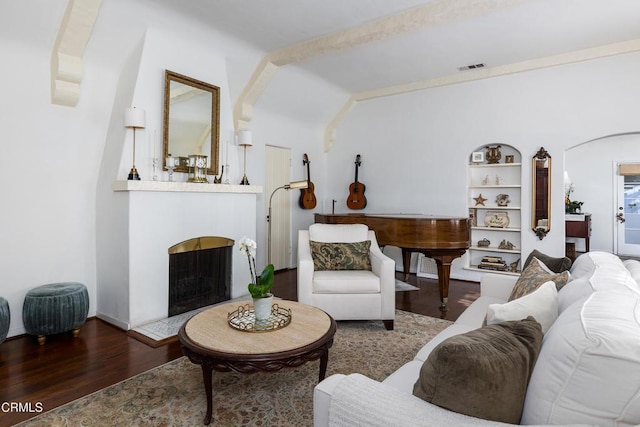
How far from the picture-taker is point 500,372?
0.97m

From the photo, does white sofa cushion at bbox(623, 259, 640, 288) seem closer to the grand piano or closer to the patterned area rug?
the patterned area rug

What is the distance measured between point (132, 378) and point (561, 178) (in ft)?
16.8

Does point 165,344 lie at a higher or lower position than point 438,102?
lower

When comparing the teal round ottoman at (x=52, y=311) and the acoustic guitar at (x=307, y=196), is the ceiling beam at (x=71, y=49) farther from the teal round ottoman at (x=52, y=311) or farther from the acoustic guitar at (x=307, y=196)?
the acoustic guitar at (x=307, y=196)

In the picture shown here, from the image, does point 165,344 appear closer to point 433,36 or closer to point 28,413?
point 28,413

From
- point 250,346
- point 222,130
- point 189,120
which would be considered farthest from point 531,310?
point 222,130

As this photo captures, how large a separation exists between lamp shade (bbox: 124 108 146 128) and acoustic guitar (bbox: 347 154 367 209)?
3.72m

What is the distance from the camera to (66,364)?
260cm

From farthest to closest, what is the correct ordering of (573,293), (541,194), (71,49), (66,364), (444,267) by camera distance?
(541,194), (444,267), (71,49), (66,364), (573,293)

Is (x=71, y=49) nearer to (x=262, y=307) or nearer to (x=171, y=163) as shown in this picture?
(x=171, y=163)

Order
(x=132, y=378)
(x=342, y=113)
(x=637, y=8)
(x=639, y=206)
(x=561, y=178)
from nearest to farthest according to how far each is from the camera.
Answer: (x=132, y=378)
(x=637, y=8)
(x=561, y=178)
(x=342, y=113)
(x=639, y=206)

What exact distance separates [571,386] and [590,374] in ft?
0.19

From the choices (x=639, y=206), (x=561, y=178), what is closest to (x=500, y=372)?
(x=561, y=178)

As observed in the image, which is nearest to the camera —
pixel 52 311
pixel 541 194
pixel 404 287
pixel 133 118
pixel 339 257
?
pixel 52 311
